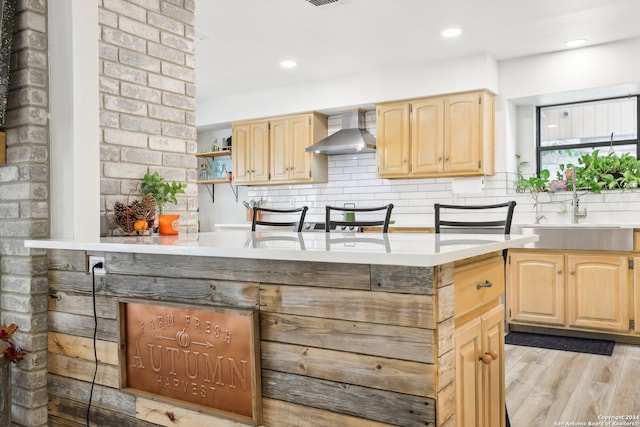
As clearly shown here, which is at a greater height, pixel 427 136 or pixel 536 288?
pixel 427 136

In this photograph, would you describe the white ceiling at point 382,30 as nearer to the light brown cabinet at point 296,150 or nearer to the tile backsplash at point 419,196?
the light brown cabinet at point 296,150

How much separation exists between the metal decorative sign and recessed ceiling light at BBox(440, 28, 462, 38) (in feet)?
Result: 10.9

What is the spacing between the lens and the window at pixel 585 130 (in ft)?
15.5

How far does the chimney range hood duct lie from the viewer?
5.30 meters

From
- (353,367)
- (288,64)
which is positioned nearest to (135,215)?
(353,367)

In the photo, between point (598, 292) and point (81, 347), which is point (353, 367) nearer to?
point (81, 347)

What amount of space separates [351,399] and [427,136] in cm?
392

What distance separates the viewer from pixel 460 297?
153cm

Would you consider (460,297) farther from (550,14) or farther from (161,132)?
(550,14)

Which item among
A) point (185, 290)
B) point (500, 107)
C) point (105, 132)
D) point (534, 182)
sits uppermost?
point (500, 107)

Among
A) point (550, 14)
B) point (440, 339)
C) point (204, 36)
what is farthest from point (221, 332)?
point (550, 14)

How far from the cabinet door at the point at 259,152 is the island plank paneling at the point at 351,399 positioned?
182 inches

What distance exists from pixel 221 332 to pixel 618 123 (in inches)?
180

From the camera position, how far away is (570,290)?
4.17 metres
